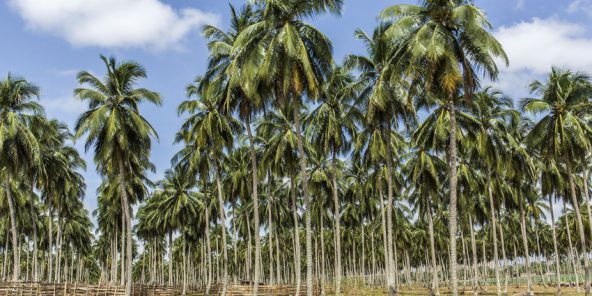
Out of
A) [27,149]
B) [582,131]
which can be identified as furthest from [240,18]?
[582,131]

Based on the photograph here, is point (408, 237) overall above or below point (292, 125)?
below

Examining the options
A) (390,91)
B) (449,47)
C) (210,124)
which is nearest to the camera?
(449,47)

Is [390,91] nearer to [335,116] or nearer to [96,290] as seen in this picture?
[335,116]

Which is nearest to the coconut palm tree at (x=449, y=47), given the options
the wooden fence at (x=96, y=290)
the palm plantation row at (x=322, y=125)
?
the palm plantation row at (x=322, y=125)

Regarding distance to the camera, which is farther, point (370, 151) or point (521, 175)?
point (521, 175)

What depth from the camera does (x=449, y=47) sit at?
19.9 m

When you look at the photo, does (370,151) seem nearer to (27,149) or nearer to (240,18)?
(240,18)

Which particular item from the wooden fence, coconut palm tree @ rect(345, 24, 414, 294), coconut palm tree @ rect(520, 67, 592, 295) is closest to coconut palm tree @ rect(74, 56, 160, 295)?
the wooden fence

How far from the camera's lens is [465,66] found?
21.2m

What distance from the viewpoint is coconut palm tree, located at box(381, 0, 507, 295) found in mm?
19547

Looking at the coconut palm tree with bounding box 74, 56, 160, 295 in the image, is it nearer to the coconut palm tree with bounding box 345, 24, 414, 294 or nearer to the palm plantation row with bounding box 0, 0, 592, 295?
the palm plantation row with bounding box 0, 0, 592, 295

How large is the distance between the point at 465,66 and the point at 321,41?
23.6 feet

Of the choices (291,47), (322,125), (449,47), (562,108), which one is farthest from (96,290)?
(562,108)

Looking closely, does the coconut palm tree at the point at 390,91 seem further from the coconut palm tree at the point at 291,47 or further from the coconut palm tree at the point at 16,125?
the coconut palm tree at the point at 16,125
